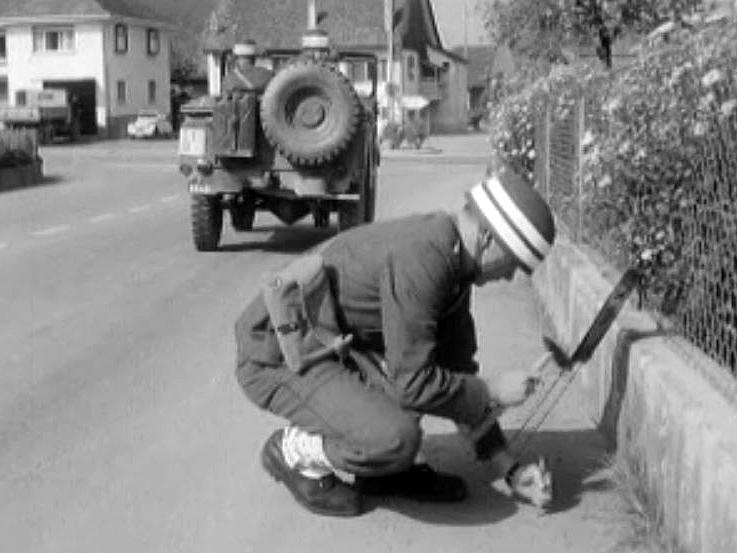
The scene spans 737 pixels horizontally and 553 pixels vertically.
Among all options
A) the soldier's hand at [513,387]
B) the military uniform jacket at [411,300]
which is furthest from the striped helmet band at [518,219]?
the soldier's hand at [513,387]

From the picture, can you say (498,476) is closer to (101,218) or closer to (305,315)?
(305,315)

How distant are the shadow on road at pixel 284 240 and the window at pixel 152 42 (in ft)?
173

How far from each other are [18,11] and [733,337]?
63966 mm

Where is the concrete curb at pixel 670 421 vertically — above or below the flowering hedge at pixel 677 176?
below

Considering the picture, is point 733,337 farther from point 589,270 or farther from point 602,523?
point 589,270

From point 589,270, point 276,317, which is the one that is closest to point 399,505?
point 276,317

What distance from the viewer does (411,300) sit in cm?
461

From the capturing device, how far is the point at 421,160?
39.6 meters

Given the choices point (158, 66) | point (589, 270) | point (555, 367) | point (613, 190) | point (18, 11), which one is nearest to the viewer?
point (555, 367)

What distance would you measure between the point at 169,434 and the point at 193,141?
788cm

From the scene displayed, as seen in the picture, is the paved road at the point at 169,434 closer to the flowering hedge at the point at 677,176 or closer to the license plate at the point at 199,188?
the license plate at the point at 199,188

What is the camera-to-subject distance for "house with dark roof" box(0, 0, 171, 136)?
6316 cm

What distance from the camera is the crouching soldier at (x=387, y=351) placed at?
4613 millimetres

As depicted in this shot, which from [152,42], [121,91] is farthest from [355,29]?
[121,91]
